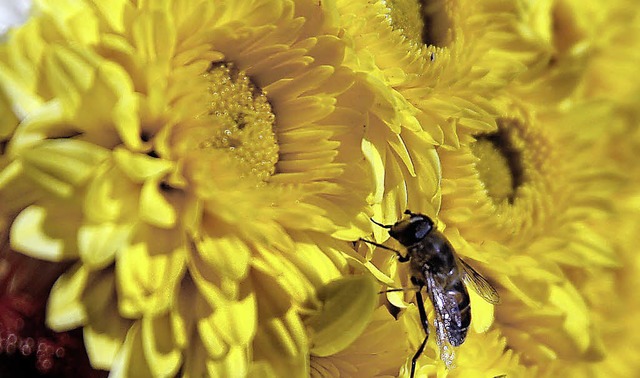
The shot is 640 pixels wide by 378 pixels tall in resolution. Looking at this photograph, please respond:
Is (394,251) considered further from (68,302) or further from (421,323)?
(68,302)

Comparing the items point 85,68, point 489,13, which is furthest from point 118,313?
point 489,13

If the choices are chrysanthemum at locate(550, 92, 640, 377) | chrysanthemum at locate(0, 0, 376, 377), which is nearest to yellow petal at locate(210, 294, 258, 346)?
chrysanthemum at locate(0, 0, 376, 377)

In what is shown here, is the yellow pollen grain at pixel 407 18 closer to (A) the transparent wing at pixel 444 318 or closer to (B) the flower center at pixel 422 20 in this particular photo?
(B) the flower center at pixel 422 20

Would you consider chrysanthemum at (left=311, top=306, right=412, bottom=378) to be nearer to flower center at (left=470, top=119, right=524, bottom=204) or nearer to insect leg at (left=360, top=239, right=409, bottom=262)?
insect leg at (left=360, top=239, right=409, bottom=262)

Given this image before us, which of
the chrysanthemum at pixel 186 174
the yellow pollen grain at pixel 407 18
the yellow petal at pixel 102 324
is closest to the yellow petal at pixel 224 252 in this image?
the chrysanthemum at pixel 186 174

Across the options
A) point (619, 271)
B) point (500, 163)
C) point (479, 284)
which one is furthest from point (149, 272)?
point (619, 271)

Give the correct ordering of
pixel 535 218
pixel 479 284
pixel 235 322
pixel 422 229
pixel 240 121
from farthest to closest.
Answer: pixel 535 218 < pixel 479 284 < pixel 422 229 < pixel 240 121 < pixel 235 322

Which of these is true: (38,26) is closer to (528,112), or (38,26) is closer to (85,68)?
→ (85,68)
